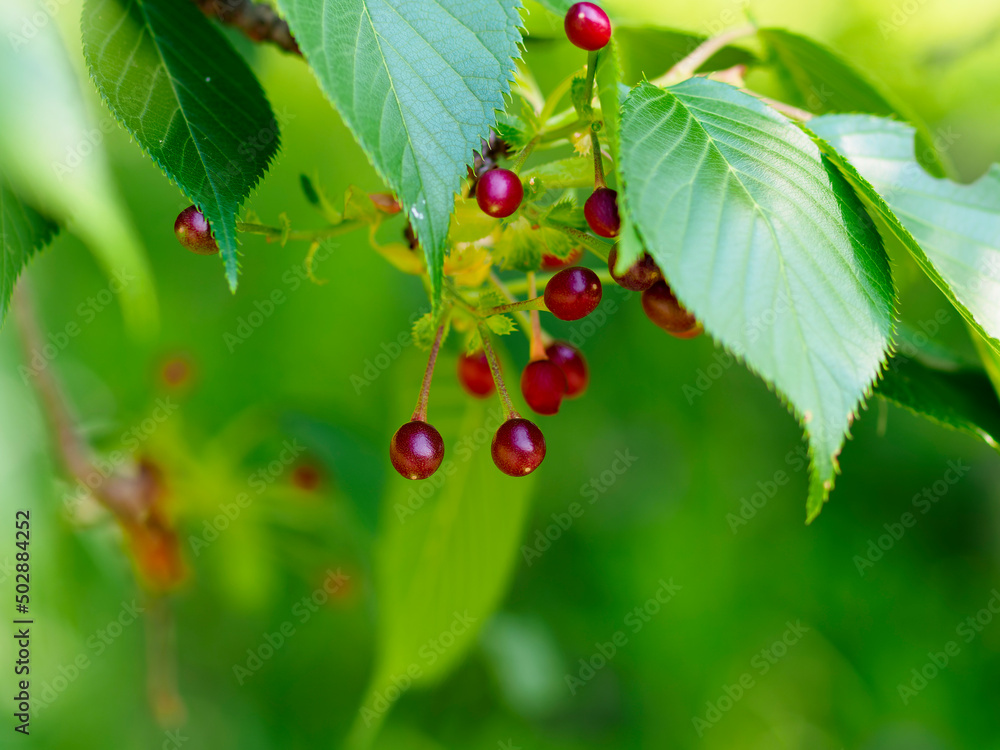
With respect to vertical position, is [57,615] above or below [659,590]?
above

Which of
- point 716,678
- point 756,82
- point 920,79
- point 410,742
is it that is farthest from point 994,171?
point 410,742

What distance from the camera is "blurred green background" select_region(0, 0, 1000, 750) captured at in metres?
2.44

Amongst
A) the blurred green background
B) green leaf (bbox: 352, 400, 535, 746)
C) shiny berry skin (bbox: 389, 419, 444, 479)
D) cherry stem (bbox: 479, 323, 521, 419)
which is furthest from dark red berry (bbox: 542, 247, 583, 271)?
the blurred green background

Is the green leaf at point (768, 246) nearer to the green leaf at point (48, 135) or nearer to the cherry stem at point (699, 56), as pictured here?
the cherry stem at point (699, 56)

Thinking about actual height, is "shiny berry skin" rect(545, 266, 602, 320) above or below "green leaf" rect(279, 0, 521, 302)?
below

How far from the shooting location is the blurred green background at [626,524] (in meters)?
2.44

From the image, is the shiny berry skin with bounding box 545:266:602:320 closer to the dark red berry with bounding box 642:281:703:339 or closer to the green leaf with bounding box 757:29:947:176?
the dark red berry with bounding box 642:281:703:339

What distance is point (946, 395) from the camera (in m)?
0.94

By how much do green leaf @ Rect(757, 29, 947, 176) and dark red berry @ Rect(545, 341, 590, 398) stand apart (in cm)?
55

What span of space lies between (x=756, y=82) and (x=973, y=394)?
5.36 feet

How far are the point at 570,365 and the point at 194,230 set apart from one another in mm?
486

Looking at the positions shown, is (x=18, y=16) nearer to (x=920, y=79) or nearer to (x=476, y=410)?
(x=476, y=410)

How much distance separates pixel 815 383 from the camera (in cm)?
56

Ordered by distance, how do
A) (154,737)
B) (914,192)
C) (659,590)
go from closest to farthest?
(914,192) → (659,590) → (154,737)
